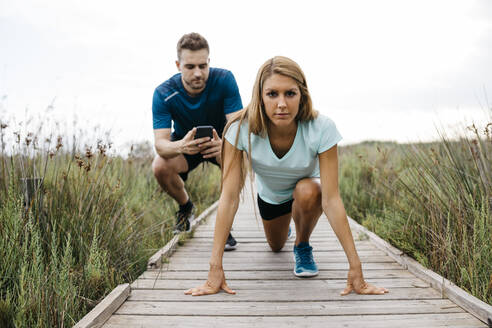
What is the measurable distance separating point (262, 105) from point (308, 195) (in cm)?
66

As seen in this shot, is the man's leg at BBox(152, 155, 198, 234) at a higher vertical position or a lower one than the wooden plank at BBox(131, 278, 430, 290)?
higher

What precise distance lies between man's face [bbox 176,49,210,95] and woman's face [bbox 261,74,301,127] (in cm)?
117

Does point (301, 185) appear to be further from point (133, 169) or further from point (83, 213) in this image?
point (133, 169)

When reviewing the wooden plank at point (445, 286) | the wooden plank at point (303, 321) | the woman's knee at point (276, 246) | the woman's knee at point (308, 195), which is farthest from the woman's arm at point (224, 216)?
the wooden plank at point (445, 286)

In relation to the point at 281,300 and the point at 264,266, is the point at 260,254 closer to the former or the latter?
the point at 264,266

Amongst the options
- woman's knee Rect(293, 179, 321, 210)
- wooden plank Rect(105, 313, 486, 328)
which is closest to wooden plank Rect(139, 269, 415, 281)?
woman's knee Rect(293, 179, 321, 210)

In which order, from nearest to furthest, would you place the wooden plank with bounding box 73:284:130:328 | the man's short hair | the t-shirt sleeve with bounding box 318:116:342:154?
the wooden plank with bounding box 73:284:130:328 < the t-shirt sleeve with bounding box 318:116:342:154 < the man's short hair

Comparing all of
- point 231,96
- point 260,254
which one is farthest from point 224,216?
point 231,96

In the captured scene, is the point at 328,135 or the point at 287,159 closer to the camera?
the point at 328,135

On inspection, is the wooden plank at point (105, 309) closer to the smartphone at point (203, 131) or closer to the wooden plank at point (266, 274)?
the wooden plank at point (266, 274)

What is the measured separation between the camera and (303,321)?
1.83 meters

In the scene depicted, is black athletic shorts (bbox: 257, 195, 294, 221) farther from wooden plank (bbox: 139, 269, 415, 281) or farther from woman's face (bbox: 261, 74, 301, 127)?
woman's face (bbox: 261, 74, 301, 127)

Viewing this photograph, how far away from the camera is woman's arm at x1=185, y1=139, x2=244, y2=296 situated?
213 centimetres

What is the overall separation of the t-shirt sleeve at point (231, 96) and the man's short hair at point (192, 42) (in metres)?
0.36
